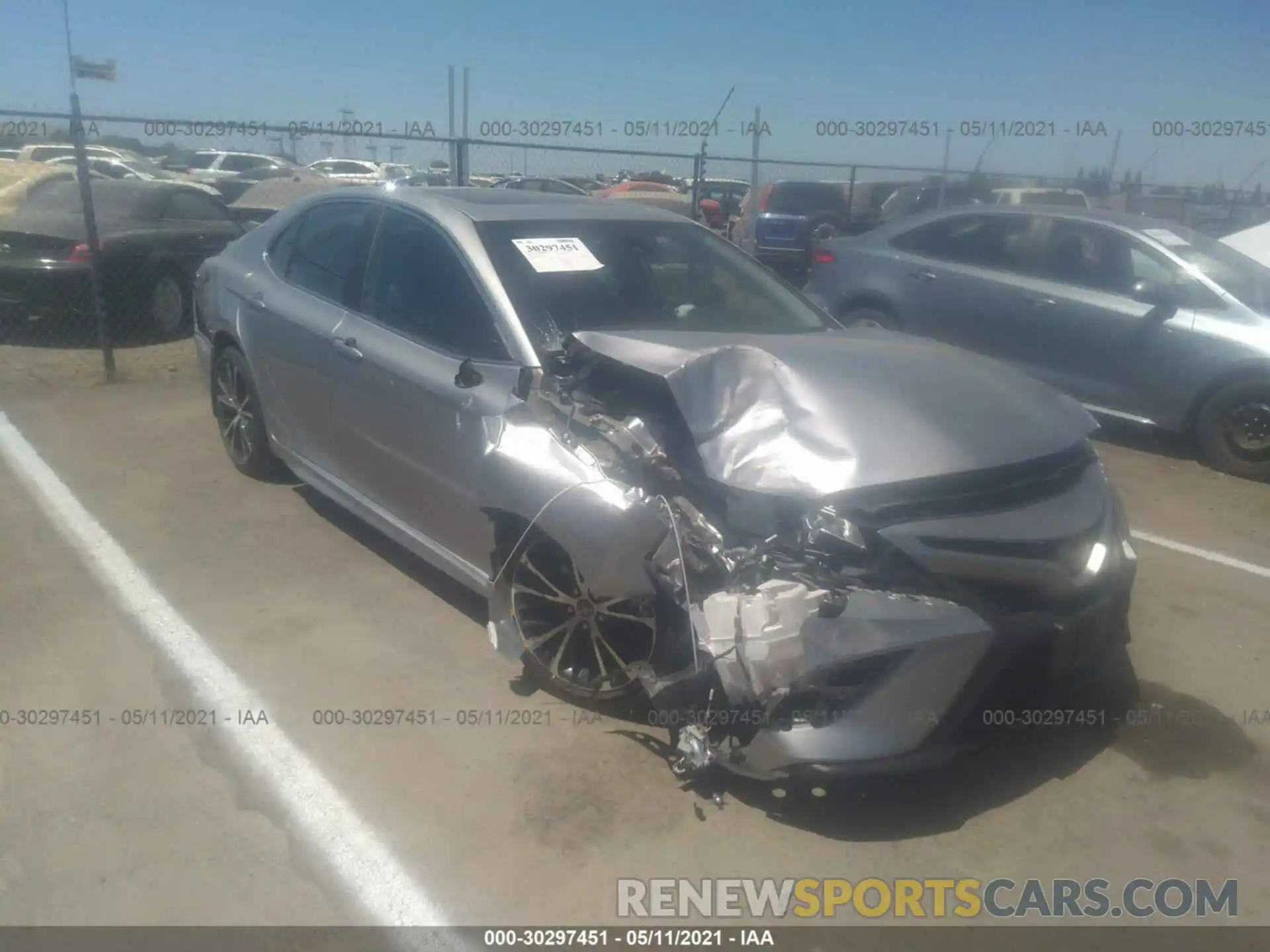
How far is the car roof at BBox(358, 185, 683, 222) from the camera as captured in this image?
4.26 metres

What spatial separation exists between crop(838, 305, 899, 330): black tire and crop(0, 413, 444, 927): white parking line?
5425 millimetres

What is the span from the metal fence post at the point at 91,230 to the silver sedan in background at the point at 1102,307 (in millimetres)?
5821

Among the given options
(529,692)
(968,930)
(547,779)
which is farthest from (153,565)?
(968,930)

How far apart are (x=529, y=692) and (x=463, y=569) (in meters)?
0.53

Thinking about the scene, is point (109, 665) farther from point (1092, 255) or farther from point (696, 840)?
point (1092, 255)

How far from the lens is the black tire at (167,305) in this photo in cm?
948

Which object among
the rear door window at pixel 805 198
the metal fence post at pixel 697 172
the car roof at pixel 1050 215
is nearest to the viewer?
the car roof at pixel 1050 215

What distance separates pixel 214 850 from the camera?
287 cm

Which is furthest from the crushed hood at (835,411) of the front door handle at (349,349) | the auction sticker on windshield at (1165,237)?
the auction sticker on windshield at (1165,237)

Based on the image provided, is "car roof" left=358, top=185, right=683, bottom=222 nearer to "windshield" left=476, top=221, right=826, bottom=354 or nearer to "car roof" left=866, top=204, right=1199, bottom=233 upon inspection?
"windshield" left=476, top=221, right=826, bottom=354

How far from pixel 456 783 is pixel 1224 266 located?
623cm

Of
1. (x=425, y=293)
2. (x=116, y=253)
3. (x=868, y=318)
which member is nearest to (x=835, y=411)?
(x=425, y=293)

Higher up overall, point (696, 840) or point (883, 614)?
point (883, 614)

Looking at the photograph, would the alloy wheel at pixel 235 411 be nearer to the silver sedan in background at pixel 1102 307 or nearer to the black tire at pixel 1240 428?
the silver sedan in background at pixel 1102 307
